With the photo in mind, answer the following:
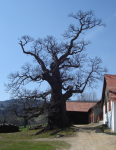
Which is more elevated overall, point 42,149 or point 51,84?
point 51,84

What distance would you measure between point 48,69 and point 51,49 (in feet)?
8.43

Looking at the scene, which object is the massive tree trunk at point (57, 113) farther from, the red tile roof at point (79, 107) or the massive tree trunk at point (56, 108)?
the red tile roof at point (79, 107)

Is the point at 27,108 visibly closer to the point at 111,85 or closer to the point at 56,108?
the point at 56,108

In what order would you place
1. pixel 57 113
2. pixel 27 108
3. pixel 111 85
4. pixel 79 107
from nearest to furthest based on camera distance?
pixel 111 85
pixel 27 108
pixel 57 113
pixel 79 107

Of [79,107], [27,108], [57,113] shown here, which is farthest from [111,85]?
[79,107]

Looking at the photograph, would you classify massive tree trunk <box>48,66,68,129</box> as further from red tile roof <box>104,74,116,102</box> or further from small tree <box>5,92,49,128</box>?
red tile roof <box>104,74,116,102</box>

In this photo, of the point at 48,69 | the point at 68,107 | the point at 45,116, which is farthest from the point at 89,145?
the point at 68,107

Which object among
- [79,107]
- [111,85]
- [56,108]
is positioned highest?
[111,85]

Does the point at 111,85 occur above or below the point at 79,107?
above

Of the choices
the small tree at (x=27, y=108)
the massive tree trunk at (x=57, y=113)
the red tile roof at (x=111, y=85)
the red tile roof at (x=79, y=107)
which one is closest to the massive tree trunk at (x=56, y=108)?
the massive tree trunk at (x=57, y=113)

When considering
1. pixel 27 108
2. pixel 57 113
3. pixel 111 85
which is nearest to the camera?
pixel 111 85

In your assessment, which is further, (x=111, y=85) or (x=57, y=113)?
(x=57, y=113)

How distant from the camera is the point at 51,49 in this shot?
21.6 metres

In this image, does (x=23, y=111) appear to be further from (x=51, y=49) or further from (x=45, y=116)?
(x=51, y=49)
